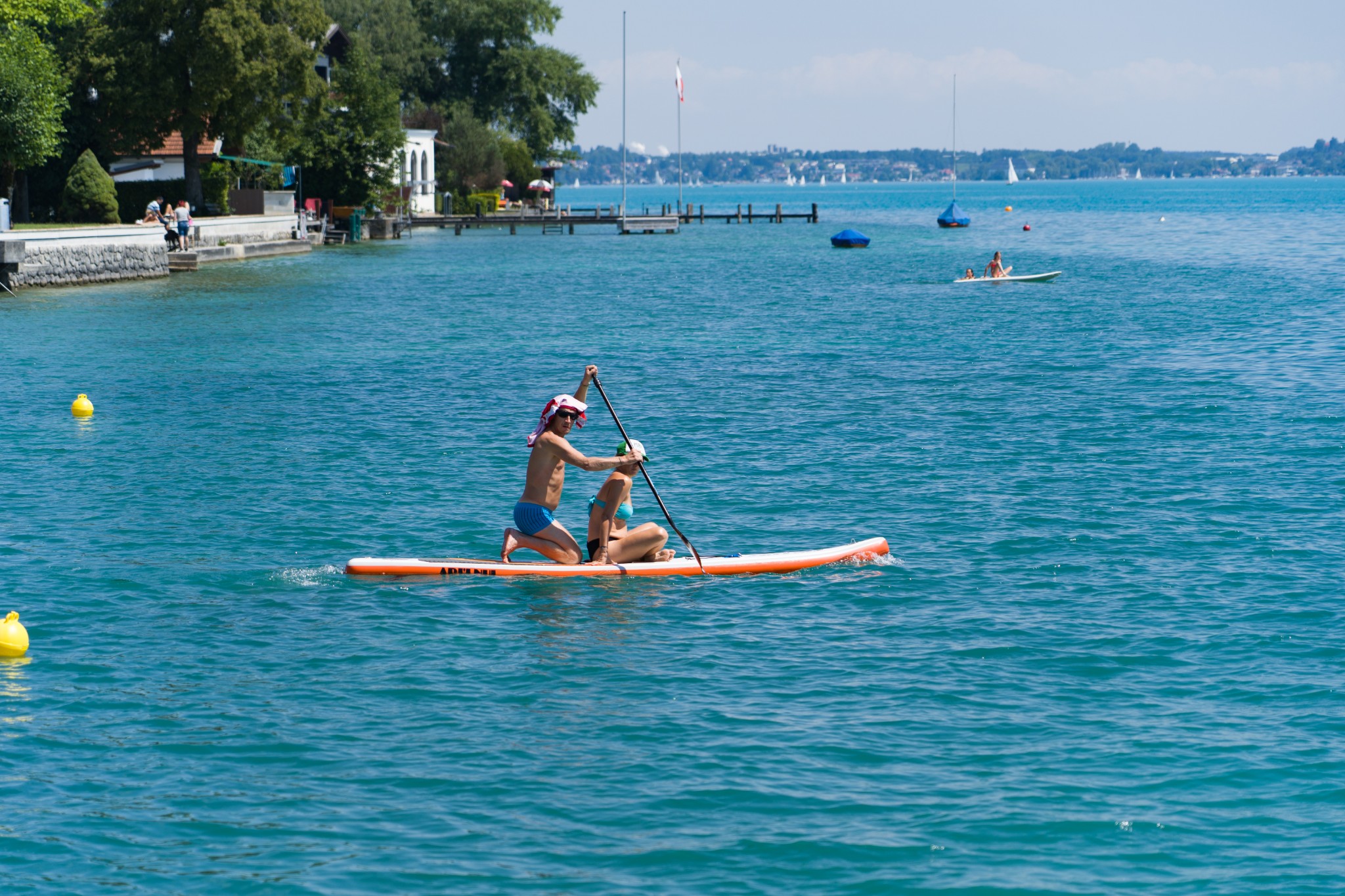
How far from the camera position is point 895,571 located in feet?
47.7

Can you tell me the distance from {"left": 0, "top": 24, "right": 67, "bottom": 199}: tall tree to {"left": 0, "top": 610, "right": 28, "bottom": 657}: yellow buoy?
136ft

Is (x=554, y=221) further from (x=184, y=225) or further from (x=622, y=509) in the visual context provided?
(x=622, y=509)

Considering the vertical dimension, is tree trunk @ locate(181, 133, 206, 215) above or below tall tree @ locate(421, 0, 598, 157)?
below

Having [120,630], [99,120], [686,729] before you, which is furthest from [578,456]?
[99,120]

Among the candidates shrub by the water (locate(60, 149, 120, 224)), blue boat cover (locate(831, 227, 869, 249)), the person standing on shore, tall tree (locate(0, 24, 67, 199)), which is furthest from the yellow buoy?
blue boat cover (locate(831, 227, 869, 249))

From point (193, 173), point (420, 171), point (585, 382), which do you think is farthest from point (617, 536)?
point (420, 171)

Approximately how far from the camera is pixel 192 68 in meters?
59.8

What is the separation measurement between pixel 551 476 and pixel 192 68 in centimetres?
5244

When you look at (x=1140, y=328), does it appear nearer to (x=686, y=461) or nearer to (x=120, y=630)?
(x=686, y=461)

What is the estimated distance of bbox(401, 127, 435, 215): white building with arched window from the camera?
92.4 metres

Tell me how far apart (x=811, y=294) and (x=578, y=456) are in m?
36.8

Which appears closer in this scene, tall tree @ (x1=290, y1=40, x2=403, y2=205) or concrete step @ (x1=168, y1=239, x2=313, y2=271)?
concrete step @ (x1=168, y1=239, x2=313, y2=271)

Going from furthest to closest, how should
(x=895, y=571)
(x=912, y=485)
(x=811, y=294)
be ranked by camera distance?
(x=811, y=294)
(x=912, y=485)
(x=895, y=571)

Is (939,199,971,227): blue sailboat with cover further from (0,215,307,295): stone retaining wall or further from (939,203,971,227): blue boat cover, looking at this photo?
(0,215,307,295): stone retaining wall
